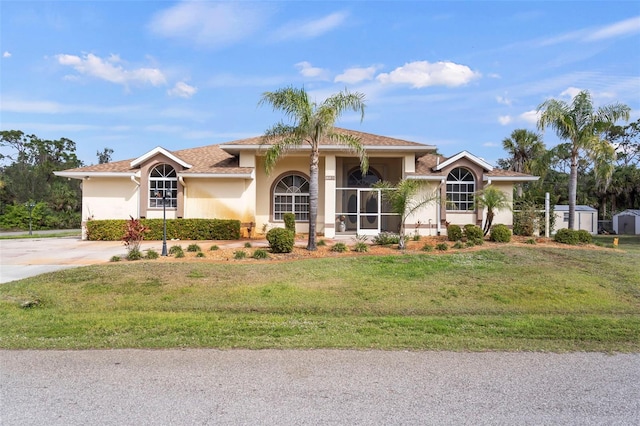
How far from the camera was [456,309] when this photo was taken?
24.1 feet

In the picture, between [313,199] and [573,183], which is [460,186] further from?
[313,199]

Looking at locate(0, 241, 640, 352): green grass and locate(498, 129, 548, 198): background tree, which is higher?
locate(498, 129, 548, 198): background tree

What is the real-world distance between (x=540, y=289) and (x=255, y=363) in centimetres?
673

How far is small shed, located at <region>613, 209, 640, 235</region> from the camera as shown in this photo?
34.4 meters

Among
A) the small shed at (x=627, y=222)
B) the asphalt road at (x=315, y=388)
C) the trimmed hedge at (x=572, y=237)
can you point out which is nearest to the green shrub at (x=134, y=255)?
the asphalt road at (x=315, y=388)

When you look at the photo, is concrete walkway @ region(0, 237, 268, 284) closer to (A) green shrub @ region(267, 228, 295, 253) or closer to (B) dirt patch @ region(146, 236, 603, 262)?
(B) dirt patch @ region(146, 236, 603, 262)

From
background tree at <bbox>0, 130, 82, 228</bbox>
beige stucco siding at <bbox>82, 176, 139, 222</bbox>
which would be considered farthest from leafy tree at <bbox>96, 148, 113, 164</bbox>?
beige stucco siding at <bbox>82, 176, 139, 222</bbox>

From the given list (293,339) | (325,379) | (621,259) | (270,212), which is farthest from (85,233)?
(621,259)

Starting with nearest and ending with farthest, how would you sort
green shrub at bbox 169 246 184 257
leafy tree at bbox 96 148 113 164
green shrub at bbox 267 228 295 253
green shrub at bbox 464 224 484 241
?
green shrub at bbox 169 246 184 257
green shrub at bbox 267 228 295 253
green shrub at bbox 464 224 484 241
leafy tree at bbox 96 148 113 164

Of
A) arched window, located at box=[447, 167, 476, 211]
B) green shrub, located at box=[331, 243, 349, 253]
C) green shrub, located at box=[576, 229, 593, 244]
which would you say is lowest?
green shrub, located at box=[331, 243, 349, 253]

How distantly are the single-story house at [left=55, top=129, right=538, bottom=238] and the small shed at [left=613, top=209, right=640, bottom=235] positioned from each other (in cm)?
2321

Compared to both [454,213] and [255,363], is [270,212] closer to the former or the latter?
[454,213]

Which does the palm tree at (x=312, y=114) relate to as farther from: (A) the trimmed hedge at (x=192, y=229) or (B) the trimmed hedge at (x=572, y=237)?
(B) the trimmed hedge at (x=572, y=237)

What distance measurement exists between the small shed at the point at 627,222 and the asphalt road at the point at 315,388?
123 feet
